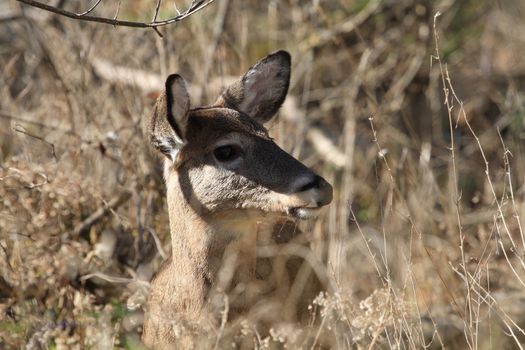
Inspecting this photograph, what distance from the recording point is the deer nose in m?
4.32

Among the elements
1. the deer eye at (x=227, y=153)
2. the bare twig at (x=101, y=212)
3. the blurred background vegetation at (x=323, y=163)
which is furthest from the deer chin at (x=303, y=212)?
the bare twig at (x=101, y=212)

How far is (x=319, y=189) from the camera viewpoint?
434cm

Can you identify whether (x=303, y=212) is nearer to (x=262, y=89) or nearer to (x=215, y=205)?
(x=215, y=205)

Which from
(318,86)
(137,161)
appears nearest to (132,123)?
(137,161)

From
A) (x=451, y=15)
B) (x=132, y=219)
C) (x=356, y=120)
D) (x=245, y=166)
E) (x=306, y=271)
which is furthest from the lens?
(x=451, y=15)

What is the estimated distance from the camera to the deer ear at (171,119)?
4497 mm

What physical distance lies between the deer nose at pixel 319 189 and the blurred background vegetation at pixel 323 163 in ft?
0.59

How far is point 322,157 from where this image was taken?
8.22m

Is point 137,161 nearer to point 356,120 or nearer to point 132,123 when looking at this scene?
point 132,123

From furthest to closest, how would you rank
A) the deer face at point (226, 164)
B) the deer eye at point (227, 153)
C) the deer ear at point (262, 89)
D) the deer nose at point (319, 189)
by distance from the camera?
the deer ear at point (262, 89) → the deer eye at point (227, 153) → the deer face at point (226, 164) → the deer nose at point (319, 189)

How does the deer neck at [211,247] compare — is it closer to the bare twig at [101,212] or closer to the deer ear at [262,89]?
the deer ear at [262,89]

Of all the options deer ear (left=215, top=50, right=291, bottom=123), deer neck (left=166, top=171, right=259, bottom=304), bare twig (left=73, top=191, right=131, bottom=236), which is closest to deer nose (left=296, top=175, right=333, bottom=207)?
deer neck (left=166, top=171, right=259, bottom=304)

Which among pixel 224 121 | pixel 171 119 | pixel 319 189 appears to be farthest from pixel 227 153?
pixel 319 189

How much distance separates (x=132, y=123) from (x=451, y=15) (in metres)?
3.78
